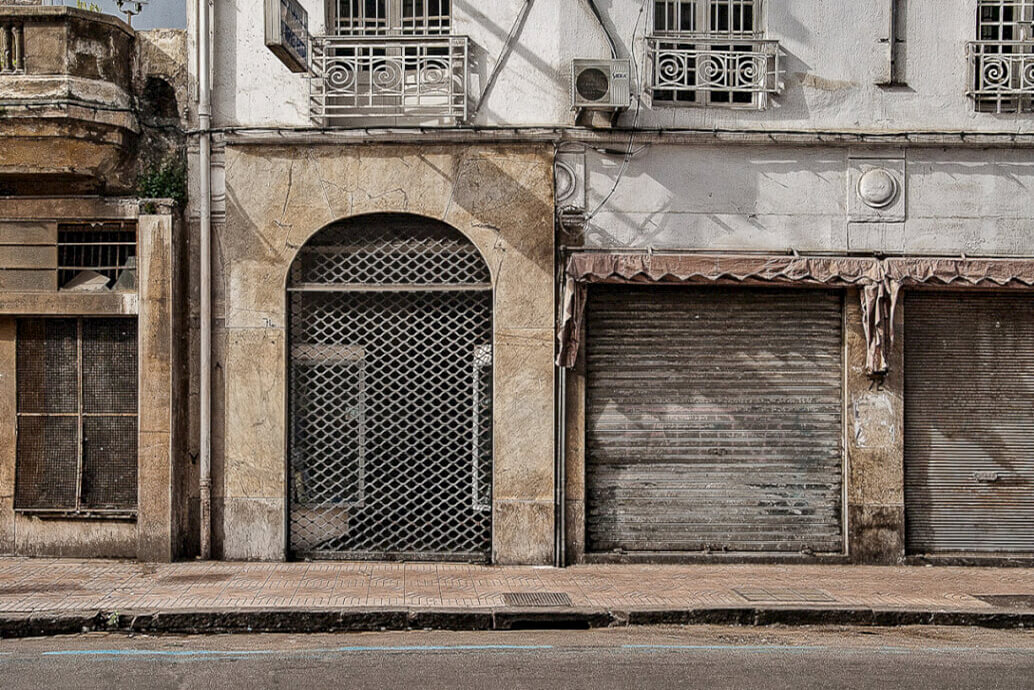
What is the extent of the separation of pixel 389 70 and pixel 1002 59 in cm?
612

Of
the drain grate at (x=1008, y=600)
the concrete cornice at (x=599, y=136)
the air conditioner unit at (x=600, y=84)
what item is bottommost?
the drain grate at (x=1008, y=600)

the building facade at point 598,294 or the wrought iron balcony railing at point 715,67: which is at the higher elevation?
the wrought iron balcony railing at point 715,67

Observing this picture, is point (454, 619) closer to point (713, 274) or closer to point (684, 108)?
point (713, 274)

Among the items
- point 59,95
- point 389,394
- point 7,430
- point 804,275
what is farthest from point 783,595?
point 59,95

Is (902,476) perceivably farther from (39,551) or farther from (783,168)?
(39,551)

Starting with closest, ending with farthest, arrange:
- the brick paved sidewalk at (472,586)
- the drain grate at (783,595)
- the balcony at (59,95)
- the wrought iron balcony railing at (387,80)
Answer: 1. the brick paved sidewalk at (472,586)
2. the drain grate at (783,595)
3. the balcony at (59,95)
4. the wrought iron balcony railing at (387,80)

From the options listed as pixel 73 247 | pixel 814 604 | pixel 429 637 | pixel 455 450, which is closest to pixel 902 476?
pixel 814 604

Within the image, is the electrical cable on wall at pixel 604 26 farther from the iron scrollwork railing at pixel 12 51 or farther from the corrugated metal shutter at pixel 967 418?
the iron scrollwork railing at pixel 12 51

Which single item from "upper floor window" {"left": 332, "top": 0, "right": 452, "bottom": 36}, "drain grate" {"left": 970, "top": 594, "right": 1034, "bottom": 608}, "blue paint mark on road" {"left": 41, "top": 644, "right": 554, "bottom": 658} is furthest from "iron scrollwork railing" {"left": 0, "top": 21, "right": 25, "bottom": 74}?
"drain grate" {"left": 970, "top": 594, "right": 1034, "bottom": 608}

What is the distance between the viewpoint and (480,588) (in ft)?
32.9

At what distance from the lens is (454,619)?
29.3 feet

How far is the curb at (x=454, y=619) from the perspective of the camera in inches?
344

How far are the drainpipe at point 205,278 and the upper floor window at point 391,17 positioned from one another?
1311 mm

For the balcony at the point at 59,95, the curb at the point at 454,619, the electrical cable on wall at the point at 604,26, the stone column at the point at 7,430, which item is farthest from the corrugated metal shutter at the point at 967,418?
the stone column at the point at 7,430
